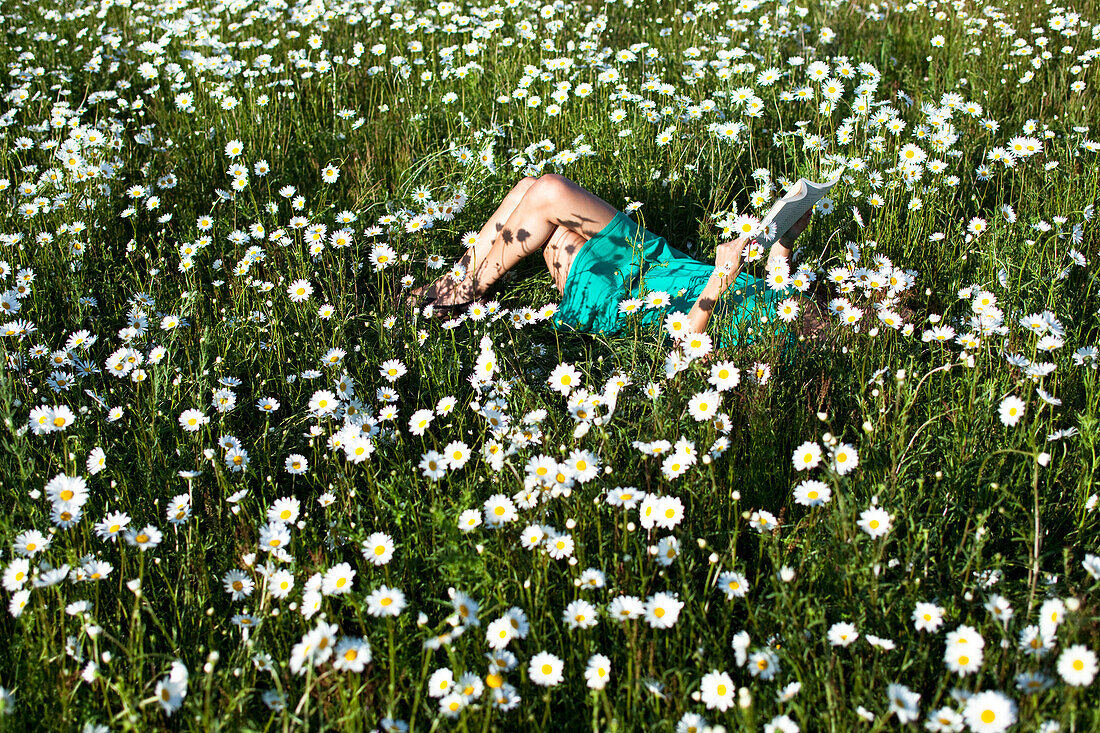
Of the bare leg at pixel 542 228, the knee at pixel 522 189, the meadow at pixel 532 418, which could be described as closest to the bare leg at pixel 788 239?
the meadow at pixel 532 418

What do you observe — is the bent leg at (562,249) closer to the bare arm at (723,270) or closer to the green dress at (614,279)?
Result: the green dress at (614,279)

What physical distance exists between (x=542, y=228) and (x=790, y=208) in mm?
1055

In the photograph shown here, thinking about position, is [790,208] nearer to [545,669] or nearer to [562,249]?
[562,249]

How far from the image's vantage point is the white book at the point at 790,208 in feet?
9.20

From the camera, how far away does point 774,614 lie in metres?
1.80

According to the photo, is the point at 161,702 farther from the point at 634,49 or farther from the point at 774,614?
the point at 634,49

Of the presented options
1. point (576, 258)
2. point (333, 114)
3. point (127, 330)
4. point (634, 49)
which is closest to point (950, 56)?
point (634, 49)

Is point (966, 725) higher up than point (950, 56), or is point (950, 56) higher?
point (950, 56)

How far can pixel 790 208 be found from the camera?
2.85m

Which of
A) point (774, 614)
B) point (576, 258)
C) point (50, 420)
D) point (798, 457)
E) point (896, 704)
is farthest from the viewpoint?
point (576, 258)

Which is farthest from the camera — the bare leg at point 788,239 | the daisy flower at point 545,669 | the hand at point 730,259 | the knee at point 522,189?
the knee at point 522,189

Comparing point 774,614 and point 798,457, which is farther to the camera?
point 798,457

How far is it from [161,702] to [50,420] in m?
1.13

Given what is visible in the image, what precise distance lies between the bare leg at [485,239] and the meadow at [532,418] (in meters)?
0.10
